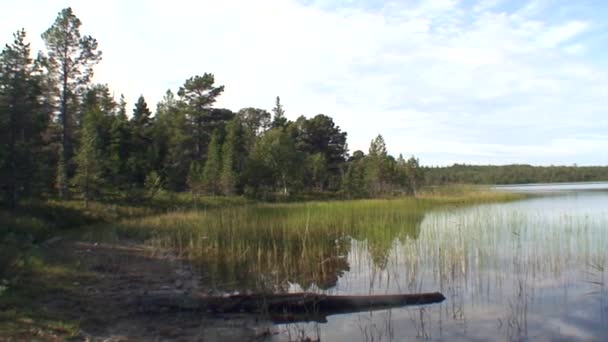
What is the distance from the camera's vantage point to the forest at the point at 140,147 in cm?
1938

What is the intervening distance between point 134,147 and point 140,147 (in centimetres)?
135

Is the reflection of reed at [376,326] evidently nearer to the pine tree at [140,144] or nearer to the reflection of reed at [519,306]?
the reflection of reed at [519,306]

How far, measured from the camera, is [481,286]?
28.0 ft

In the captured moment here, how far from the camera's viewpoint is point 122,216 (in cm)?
2427

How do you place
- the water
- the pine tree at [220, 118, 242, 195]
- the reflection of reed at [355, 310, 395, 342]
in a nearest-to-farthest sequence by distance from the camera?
the reflection of reed at [355, 310, 395, 342] < the water < the pine tree at [220, 118, 242, 195]

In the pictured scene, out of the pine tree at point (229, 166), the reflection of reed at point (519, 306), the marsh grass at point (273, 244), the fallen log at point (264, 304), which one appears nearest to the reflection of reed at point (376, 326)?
the fallen log at point (264, 304)

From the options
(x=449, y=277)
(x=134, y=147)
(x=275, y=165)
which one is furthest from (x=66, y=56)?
(x=449, y=277)

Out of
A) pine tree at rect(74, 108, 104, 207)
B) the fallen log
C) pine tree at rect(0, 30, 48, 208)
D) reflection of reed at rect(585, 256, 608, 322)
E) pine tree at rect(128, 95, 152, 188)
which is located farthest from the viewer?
pine tree at rect(128, 95, 152, 188)

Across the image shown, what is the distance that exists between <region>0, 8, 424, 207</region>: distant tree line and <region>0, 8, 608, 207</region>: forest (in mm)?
74

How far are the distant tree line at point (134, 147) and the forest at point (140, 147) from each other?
7 cm

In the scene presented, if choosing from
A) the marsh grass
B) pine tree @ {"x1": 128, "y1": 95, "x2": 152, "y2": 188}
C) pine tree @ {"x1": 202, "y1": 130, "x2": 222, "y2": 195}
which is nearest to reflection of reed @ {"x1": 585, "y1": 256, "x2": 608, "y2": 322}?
the marsh grass

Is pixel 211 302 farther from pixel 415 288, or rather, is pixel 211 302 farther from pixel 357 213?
pixel 357 213

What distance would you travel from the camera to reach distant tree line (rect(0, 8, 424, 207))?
19.3 meters

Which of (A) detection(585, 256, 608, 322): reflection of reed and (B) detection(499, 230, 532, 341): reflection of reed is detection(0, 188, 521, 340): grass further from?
(A) detection(585, 256, 608, 322): reflection of reed
